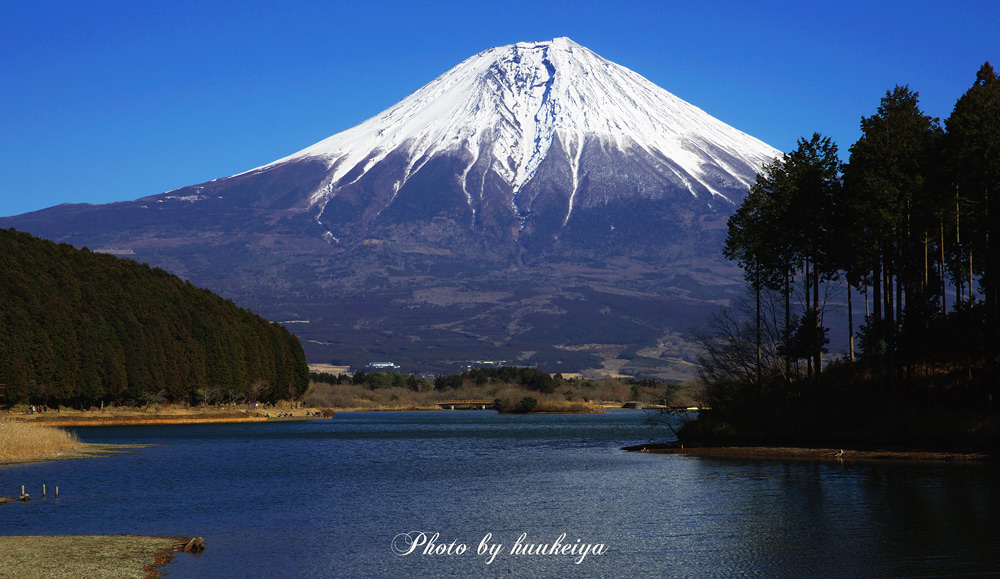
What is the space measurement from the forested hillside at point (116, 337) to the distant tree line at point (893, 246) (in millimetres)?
57670

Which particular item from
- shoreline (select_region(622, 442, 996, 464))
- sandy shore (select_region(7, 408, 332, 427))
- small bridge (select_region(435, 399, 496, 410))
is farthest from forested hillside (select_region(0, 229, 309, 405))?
small bridge (select_region(435, 399, 496, 410))

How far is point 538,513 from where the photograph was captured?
35.8m

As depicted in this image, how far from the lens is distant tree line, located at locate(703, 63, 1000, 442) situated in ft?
163

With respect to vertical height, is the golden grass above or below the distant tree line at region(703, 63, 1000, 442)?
below

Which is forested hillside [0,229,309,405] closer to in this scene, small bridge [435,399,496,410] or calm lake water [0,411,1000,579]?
calm lake water [0,411,1000,579]

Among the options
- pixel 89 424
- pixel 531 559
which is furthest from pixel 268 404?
pixel 531 559

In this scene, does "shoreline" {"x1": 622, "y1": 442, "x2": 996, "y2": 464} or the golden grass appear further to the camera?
the golden grass

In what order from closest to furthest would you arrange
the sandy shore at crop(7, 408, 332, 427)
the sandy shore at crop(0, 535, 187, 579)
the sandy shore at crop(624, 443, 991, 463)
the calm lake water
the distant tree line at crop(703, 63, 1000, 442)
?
the sandy shore at crop(0, 535, 187, 579), the calm lake water, the sandy shore at crop(624, 443, 991, 463), the distant tree line at crop(703, 63, 1000, 442), the sandy shore at crop(7, 408, 332, 427)

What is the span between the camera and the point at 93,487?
141 ft

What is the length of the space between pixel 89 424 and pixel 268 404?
43.7 metres

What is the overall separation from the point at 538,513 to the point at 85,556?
49.4 feet

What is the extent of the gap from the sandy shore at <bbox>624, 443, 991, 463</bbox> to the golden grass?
33491 mm

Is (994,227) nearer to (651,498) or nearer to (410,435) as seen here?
(651,498)

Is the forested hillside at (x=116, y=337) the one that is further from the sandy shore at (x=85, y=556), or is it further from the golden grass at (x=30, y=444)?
the sandy shore at (x=85, y=556)
